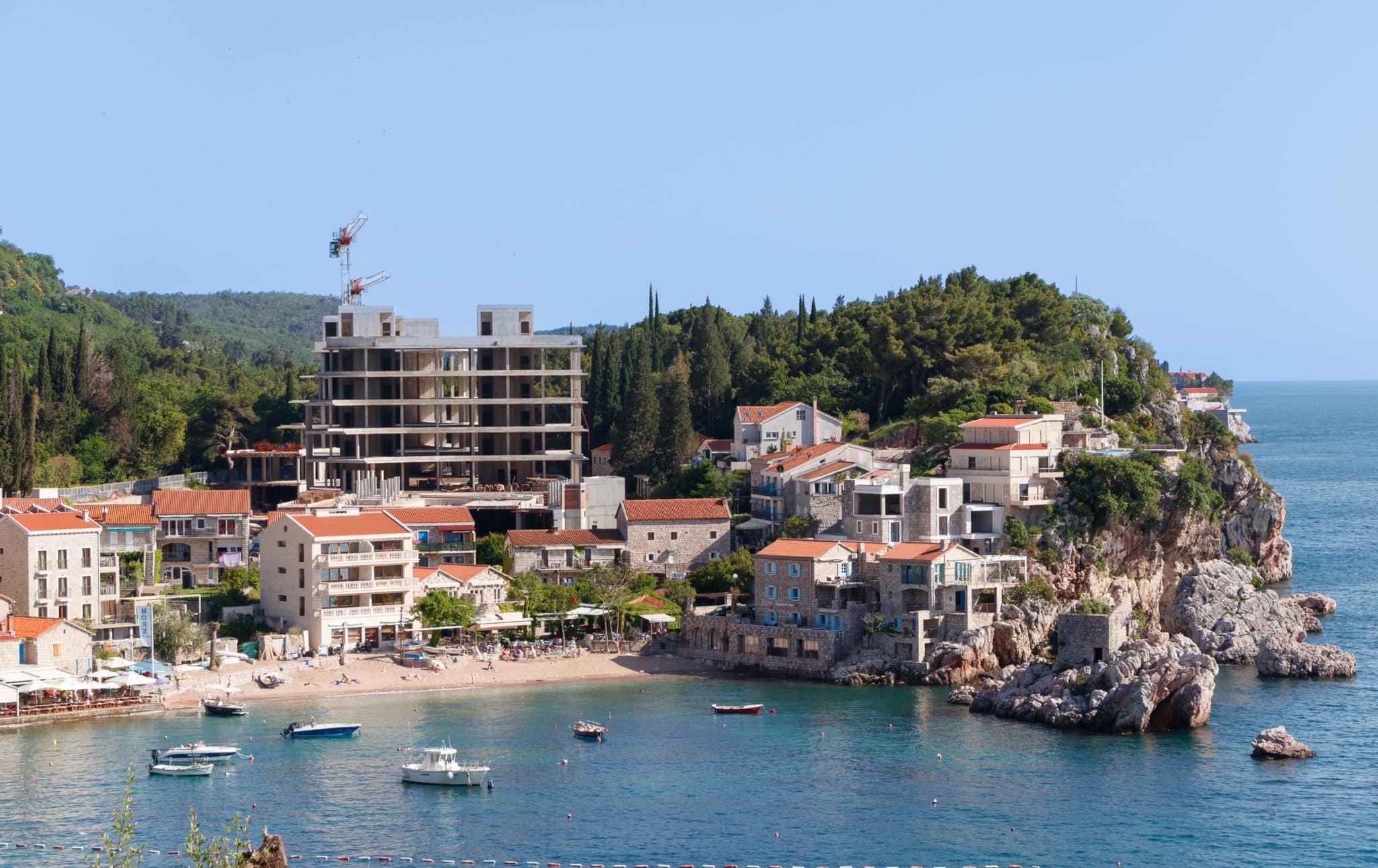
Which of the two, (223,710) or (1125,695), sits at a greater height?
(1125,695)

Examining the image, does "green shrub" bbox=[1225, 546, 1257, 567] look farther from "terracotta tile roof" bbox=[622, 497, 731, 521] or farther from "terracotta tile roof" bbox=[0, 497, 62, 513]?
"terracotta tile roof" bbox=[0, 497, 62, 513]

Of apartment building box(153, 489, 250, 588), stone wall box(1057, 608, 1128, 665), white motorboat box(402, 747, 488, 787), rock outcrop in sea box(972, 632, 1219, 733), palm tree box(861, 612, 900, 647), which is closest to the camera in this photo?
white motorboat box(402, 747, 488, 787)

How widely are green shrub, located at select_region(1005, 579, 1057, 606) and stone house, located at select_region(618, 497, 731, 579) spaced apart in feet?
Result: 50.9

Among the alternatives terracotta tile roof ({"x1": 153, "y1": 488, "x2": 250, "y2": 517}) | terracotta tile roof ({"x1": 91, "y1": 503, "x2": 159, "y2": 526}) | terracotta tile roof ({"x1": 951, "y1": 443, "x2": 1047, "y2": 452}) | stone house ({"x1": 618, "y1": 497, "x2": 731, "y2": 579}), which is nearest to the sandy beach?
stone house ({"x1": 618, "y1": 497, "x2": 731, "y2": 579})

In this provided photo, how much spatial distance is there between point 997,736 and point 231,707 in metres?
25.4

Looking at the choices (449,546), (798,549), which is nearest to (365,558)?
(449,546)

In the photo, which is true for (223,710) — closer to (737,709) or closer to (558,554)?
(737,709)

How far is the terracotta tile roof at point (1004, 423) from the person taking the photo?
76.3 metres

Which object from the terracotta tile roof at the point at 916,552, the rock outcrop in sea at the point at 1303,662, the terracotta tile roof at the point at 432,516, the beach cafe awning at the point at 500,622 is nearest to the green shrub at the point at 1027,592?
the terracotta tile roof at the point at 916,552

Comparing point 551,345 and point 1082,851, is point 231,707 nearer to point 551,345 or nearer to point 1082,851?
point 1082,851

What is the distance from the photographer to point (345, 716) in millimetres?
59938

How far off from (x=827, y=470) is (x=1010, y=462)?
9329mm

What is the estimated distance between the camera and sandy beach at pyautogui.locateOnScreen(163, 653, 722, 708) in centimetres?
6358

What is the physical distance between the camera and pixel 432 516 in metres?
80.2
